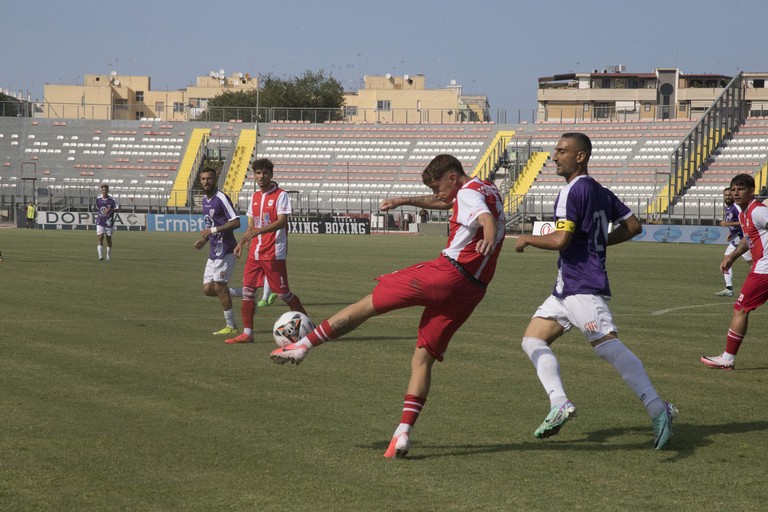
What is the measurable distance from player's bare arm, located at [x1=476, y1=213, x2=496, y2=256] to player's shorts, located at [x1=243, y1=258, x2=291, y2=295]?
268 inches

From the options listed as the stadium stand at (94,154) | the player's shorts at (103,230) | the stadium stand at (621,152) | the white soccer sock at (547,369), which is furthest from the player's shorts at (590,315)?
the stadium stand at (94,154)

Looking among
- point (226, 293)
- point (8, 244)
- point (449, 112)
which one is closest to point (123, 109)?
point (449, 112)

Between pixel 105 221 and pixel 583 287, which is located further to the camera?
pixel 105 221

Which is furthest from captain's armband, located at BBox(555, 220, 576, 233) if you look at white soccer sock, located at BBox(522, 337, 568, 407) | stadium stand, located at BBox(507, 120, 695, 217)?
stadium stand, located at BBox(507, 120, 695, 217)

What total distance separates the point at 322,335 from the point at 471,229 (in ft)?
3.97

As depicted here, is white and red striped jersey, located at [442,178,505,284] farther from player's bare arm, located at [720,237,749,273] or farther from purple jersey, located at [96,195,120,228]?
purple jersey, located at [96,195,120,228]

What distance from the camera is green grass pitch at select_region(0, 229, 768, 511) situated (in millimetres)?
5914

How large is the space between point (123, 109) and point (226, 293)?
71.0 metres

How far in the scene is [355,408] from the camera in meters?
8.52

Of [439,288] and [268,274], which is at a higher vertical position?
[439,288]

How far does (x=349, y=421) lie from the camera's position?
7.97 meters

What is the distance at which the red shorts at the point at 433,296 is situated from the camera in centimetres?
685

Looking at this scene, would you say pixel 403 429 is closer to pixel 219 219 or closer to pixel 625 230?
pixel 625 230

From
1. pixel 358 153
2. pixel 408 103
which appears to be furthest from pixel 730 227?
pixel 408 103
